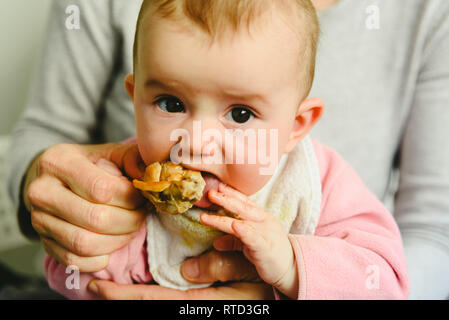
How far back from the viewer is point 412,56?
0.92 meters

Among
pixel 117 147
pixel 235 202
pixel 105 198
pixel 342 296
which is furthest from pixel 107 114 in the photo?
pixel 342 296

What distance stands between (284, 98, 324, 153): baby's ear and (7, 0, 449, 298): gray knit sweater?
0.90 ft

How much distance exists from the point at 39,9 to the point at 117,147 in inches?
35.6

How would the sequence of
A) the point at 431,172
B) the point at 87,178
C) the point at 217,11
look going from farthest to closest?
the point at 431,172
the point at 87,178
the point at 217,11

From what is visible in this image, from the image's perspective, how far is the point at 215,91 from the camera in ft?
1.67

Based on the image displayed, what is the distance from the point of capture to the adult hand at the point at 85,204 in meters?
0.64

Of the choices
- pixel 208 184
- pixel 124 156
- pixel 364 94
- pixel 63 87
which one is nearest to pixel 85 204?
pixel 124 156

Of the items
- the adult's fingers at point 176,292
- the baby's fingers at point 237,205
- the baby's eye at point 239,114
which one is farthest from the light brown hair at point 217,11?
the adult's fingers at point 176,292

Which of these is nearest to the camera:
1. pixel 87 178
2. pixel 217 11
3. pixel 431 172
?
pixel 217 11

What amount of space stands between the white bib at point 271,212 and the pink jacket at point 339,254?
0.02 m

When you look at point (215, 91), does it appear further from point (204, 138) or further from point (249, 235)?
point (249, 235)

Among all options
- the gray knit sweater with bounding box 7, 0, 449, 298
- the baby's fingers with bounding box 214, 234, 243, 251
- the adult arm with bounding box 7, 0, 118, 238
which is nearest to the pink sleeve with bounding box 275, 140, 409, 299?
the baby's fingers with bounding box 214, 234, 243, 251

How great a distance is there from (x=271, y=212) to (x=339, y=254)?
0.14m
